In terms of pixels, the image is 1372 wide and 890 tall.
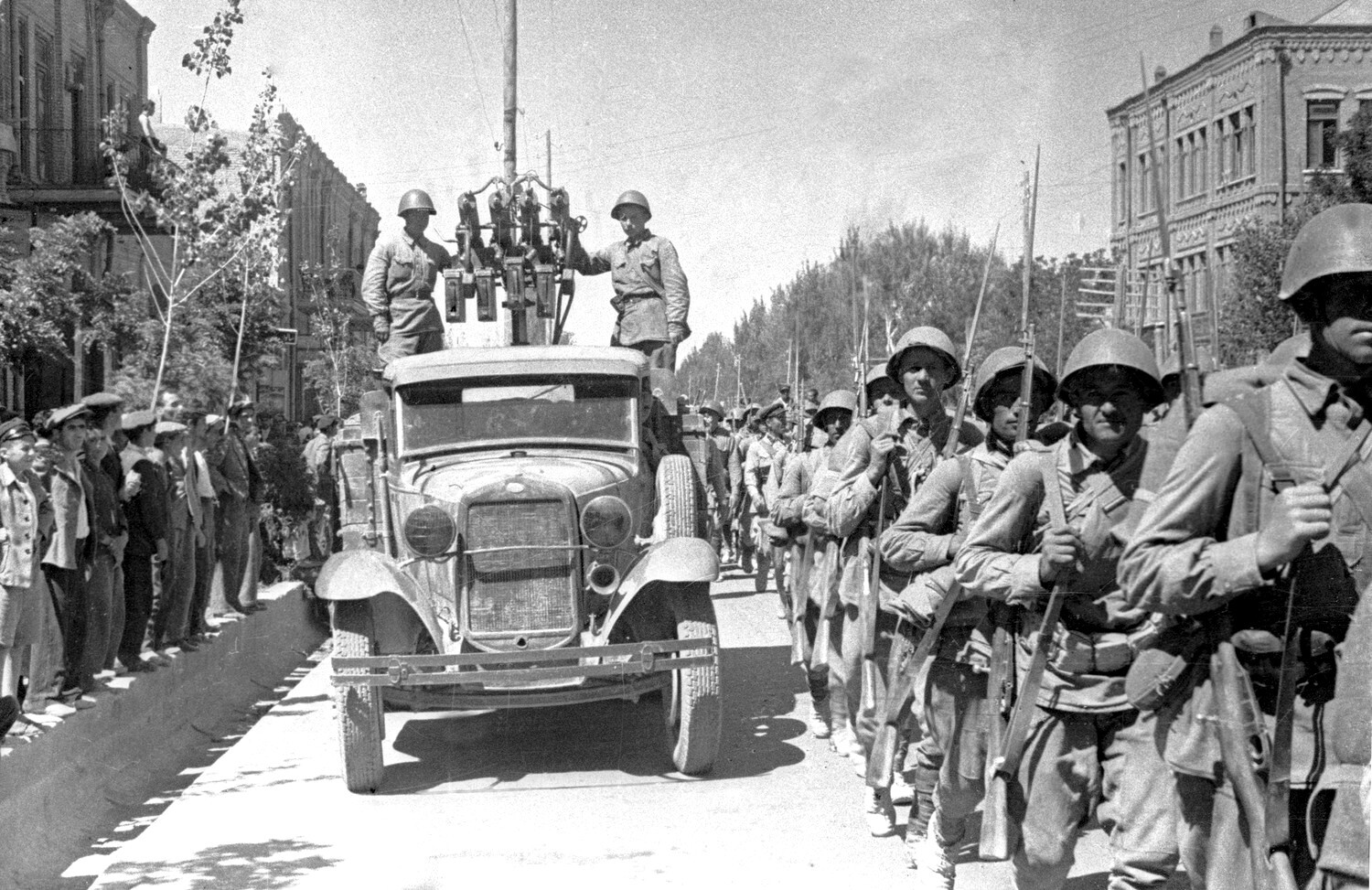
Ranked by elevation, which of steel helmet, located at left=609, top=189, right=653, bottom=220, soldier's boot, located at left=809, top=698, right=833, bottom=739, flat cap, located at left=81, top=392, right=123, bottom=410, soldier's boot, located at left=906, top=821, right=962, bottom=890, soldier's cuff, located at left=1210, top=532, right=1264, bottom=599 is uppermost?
steel helmet, located at left=609, top=189, right=653, bottom=220

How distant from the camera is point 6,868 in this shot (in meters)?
7.60

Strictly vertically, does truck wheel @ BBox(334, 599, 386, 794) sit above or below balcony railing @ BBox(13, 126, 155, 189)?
below

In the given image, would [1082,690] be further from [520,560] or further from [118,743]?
[118,743]

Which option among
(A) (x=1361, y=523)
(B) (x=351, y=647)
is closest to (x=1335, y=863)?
(A) (x=1361, y=523)

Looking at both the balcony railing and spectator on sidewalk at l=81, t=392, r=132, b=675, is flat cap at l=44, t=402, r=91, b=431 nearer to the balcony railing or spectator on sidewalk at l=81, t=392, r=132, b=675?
spectator on sidewalk at l=81, t=392, r=132, b=675

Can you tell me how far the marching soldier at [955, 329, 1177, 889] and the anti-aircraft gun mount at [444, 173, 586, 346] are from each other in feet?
26.4

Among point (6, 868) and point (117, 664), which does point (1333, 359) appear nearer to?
point (6, 868)

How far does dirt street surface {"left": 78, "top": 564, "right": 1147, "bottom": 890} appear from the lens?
23.9ft

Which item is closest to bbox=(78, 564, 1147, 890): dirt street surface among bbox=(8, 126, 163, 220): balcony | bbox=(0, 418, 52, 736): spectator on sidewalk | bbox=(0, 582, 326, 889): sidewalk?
bbox=(0, 582, 326, 889): sidewalk

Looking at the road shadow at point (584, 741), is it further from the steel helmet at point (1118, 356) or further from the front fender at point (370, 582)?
the steel helmet at point (1118, 356)

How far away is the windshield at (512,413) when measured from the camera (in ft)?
33.9

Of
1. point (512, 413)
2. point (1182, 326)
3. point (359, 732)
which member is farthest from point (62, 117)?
point (1182, 326)

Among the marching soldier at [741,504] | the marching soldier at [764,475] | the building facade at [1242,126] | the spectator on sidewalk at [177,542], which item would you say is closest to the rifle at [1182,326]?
the building facade at [1242,126]

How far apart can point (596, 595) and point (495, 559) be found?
2.06 feet
